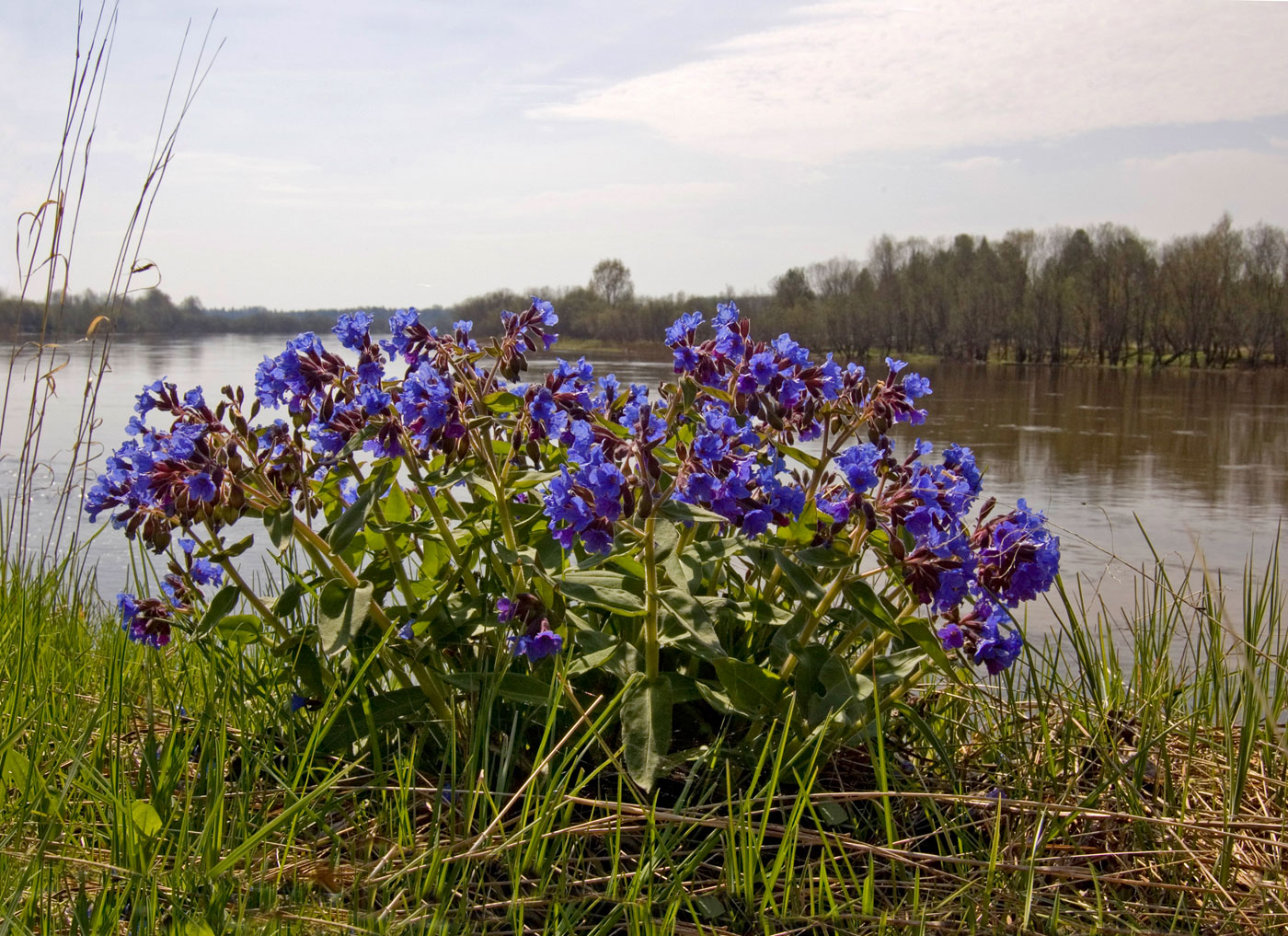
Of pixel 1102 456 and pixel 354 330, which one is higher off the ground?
pixel 354 330

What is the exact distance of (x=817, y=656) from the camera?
1.91 m

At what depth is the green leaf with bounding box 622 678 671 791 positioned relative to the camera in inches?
69.7

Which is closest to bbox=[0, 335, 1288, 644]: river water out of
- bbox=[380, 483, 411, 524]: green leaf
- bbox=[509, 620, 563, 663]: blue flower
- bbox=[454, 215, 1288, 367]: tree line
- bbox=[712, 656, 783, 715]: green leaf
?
bbox=[712, 656, 783, 715]: green leaf

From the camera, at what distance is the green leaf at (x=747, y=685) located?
1.86 m

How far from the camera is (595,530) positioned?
1881mm

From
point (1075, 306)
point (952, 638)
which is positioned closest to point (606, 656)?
point (952, 638)

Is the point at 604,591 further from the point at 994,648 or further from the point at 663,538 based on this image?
the point at 994,648

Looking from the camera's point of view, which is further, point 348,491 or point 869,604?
point 348,491

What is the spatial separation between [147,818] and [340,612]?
0.47m

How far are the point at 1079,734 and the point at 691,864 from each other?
3.85 feet

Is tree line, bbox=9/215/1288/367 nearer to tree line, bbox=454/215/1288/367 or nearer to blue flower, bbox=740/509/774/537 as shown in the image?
tree line, bbox=454/215/1288/367

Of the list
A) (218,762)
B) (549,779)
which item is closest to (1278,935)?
(549,779)

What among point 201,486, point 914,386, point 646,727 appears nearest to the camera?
point 646,727

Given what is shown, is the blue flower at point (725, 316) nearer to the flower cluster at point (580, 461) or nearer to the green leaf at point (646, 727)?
the flower cluster at point (580, 461)
